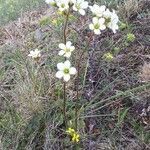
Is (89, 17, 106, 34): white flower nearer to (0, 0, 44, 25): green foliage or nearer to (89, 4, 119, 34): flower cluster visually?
(89, 4, 119, 34): flower cluster

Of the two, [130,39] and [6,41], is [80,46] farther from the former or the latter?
[6,41]

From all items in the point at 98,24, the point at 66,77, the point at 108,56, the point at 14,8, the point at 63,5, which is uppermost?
the point at 63,5

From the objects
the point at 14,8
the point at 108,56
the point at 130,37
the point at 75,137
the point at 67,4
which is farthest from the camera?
the point at 14,8

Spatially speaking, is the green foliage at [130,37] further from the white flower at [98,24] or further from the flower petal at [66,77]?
the flower petal at [66,77]

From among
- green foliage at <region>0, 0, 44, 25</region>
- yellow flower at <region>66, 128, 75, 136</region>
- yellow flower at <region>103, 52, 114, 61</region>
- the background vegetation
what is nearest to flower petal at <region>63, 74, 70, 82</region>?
the background vegetation

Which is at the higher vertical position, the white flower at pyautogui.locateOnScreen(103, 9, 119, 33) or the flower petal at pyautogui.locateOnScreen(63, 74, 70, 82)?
the white flower at pyautogui.locateOnScreen(103, 9, 119, 33)

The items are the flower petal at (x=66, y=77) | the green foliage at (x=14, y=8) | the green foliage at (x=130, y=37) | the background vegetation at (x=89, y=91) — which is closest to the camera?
the flower petal at (x=66, y=77)

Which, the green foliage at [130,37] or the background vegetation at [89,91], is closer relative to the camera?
the background vegetation at [89,91]

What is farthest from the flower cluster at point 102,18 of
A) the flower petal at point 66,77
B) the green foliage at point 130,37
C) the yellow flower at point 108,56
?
the green foliage at point 130,37

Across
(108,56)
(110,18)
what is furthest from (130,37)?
(110,18)

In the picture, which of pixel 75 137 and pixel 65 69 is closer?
pixel 65 69

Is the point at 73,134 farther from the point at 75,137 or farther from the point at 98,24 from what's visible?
the point at 98,24
